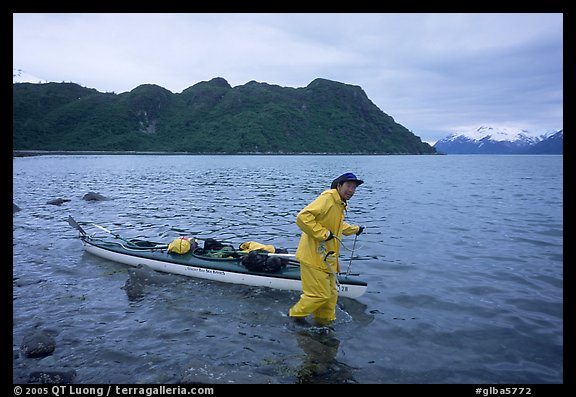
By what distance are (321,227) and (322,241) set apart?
46 cm

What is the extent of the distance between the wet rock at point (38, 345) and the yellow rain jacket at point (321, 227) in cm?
598

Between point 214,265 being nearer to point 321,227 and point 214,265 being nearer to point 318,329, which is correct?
point 318,329

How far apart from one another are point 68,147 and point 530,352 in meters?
197

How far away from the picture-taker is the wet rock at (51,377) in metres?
6.91

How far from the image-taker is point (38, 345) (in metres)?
8.09

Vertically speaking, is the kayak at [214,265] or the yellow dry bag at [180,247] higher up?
the yellow dry bag at [180,247]

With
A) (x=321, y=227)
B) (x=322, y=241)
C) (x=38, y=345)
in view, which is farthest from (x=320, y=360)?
(x=38, y=345)

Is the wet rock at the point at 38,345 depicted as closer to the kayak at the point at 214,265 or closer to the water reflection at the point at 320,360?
the kayak at the point at 214,265

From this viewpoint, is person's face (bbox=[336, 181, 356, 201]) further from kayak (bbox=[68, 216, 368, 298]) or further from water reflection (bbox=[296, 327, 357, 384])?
water reflection (bbox=[296, 327, 357, 384])

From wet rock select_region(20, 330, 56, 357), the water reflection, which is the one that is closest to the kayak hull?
the water reflection

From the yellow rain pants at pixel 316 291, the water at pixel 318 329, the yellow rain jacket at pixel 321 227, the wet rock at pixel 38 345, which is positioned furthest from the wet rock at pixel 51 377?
the yellow rain jacket at pixel 321 227

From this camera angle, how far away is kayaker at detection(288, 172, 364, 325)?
8039 mm
